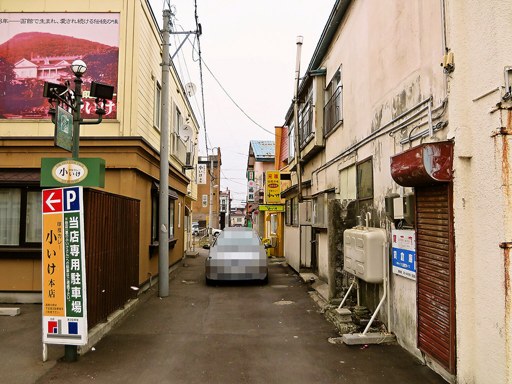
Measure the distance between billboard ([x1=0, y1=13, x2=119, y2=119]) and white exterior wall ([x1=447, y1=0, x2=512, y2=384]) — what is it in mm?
7668

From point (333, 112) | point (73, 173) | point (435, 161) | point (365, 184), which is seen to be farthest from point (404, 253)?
point (333, 112)

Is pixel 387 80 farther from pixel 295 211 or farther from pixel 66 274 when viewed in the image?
pixel 295 211

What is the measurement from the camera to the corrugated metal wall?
5914 mm

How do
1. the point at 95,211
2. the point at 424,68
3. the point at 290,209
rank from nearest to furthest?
1. the point at 424,68
2. the point at 95,211
3. the point at 290,209

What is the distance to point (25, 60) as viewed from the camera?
9445 mm

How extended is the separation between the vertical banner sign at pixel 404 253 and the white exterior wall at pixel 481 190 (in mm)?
1200

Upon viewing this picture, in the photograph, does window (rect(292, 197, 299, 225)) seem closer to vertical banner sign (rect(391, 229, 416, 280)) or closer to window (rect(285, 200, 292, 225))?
window (rect(285, 200, 292, 225))

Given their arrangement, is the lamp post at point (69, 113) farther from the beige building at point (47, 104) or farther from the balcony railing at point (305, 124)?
the balcony railing at point (305, 124)

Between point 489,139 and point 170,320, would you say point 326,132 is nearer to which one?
point 170,320

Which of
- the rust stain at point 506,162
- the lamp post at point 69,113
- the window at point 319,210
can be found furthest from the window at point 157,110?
the rust stain at point 506,162

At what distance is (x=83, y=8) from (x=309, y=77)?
20.7 ft

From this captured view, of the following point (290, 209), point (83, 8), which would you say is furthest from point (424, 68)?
point (290, 209)

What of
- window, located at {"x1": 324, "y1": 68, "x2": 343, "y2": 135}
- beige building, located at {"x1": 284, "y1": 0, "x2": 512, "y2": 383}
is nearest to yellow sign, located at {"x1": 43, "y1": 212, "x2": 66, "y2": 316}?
beige building, located at {"x1": 284, "y1": 0, "x2": 512, "y2": 383}

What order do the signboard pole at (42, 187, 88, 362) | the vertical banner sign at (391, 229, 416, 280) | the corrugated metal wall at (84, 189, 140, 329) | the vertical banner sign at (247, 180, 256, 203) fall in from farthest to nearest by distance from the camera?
the vertical banner sign at (247, 180, 256, 203)
the corrugated metal wall at (84, 189, 140, 329)
the vertical banner sign at (391, 229, 416, 280)
the signboard pole at (42, 187, 88, 362)
